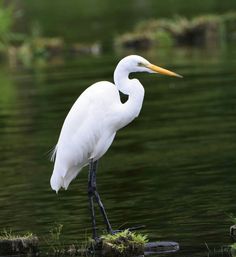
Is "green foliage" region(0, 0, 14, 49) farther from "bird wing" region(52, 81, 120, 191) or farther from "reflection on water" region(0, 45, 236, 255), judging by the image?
"bird wing" region(52, 81, 120, 191)

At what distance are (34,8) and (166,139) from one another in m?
43.5

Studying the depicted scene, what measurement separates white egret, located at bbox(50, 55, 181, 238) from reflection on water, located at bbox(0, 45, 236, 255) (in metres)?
0.89

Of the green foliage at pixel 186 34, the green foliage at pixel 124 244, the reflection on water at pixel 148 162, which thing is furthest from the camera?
the green foliage at pixel 186 34

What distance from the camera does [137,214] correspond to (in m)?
12.1

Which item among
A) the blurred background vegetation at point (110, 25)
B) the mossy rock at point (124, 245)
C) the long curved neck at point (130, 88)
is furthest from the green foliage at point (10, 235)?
the blurred background vegetation at point (110, 25)

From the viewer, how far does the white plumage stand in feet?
35.1

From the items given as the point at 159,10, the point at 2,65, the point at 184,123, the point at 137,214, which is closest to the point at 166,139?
the point at 184,123

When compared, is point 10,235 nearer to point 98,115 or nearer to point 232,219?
point 98,115

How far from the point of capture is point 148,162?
623 inches

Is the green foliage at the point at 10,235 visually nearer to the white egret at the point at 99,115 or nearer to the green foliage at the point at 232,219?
the white egret at the point at 99,115

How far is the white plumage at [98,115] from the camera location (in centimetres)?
1069

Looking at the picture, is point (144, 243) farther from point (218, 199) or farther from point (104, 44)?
point (104, 44)

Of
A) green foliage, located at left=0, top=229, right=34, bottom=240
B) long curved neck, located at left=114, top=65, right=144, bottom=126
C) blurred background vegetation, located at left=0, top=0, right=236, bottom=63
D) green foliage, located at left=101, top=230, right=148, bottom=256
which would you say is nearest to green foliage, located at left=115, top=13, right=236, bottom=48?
blurred background vegetation, located at left=0, top=0, right=236, bottom=63

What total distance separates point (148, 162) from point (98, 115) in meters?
5.17
